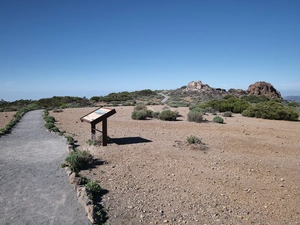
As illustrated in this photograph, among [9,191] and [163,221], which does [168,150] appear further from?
[9,191]

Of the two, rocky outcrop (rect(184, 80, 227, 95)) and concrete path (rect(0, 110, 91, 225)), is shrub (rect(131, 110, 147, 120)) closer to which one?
concrete path (rect(0, 110, 91, 225))

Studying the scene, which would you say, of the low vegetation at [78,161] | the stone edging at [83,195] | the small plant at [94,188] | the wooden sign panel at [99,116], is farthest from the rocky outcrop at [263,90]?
the small plant at [94,188]

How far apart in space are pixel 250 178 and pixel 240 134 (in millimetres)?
6255

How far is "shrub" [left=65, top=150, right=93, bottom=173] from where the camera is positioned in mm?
6934

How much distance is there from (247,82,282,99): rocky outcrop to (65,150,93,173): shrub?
196ft

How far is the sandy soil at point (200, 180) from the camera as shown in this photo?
472 centimetres

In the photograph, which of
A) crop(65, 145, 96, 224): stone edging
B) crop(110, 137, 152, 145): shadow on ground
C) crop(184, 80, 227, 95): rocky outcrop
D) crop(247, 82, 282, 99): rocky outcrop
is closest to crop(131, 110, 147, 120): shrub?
crop(110, 137, 152, 145): shadow on ground

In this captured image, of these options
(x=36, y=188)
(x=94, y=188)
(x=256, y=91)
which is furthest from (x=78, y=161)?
(x=256, y=91)

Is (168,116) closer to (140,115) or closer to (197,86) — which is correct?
(140,115)

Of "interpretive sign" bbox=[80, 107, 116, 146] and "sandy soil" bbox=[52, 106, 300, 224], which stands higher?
"interpretive sign" bbox=[80, 107, 116, 146]

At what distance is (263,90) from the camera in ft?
198

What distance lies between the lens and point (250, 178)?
6.56 m

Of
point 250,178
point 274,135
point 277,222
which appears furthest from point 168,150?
point 274,135

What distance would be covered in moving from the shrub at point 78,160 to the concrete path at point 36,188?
1.17ft
